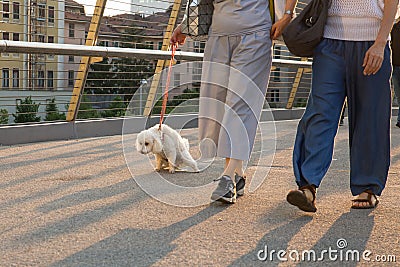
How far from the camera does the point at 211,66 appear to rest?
485 centimetres

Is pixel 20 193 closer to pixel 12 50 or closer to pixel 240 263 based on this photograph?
pixel 240 263

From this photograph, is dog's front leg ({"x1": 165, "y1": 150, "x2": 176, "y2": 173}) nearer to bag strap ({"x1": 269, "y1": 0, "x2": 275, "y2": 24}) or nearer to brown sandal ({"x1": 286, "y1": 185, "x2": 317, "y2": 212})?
bag strap ({"x1": 269, "y1": 0, "x2": 275, "y2": 24})

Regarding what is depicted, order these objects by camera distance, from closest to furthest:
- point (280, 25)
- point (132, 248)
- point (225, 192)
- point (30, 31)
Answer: point (132, 248) < point (225, 192) < point (280, 25) < point (30, 31)

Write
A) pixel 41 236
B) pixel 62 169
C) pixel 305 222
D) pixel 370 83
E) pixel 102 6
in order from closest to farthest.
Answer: pixel 41 236, pixel 305 222, pixel 370 83, pixel 62 169, pixel 102 6

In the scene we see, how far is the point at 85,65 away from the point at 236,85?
429cm

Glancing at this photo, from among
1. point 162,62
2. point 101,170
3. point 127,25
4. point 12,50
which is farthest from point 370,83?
point 127,25

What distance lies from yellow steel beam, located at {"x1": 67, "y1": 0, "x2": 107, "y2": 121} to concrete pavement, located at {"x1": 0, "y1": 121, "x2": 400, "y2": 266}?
287 centimetres

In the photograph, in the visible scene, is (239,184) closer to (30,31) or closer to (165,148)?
(165,148)

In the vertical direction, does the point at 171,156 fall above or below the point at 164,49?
below

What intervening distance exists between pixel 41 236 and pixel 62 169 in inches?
93.6

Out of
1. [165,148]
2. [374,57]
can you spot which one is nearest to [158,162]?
[165,148]

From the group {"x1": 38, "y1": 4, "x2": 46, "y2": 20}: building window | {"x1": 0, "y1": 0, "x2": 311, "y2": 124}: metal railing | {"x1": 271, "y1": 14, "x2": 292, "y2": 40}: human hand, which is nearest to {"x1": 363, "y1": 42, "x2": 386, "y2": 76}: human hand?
{"x1": 271, "y1": 14, "x2": 292, "y2": 40}: human hand

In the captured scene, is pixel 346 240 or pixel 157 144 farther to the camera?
pixel 157 144

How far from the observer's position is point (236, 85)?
4.75 m
